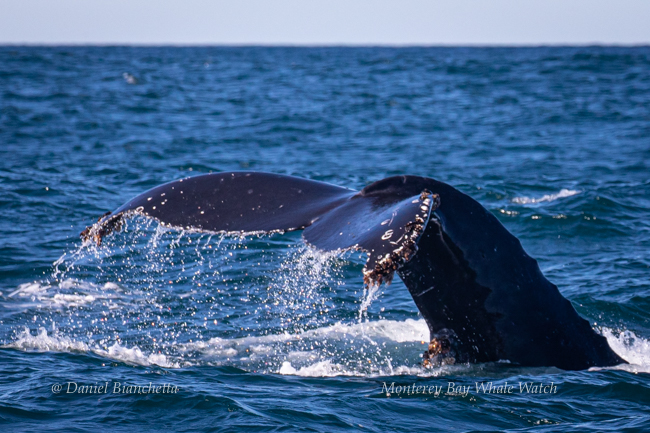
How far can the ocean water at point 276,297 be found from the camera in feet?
17.9

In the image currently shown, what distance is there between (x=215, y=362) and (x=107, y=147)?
1531 centimetres

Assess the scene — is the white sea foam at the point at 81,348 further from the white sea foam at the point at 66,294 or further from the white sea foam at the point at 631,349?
the white sea foam at the point at 631,349

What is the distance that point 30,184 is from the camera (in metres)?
14.2

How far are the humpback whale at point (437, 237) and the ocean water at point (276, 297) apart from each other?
0.30m

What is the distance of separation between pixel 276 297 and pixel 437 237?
4.16 metres

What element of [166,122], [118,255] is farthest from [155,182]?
[166,122]

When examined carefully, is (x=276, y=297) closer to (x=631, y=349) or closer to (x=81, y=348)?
(x=81, y=348)

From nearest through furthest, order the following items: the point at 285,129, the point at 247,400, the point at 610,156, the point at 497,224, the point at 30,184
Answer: the point at 497,224
the point at 247,400
the point at 30,184
the point at 610,156
the point at 285,129

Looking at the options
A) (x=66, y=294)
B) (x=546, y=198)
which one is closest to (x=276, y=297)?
(x=66, y=294)

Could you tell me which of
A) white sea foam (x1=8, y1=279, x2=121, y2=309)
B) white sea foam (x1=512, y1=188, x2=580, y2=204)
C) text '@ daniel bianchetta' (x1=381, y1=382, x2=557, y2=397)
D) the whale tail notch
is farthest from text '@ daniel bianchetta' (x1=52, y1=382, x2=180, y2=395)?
white sea foam (x1=512, y1=188, x2=580, y2=204)

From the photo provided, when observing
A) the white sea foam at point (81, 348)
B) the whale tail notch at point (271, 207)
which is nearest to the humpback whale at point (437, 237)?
the whale tail notch at point (271, 207)

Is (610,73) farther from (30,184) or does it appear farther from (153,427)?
(153,427)

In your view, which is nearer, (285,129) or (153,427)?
(153,427)

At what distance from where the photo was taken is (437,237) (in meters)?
4.77
